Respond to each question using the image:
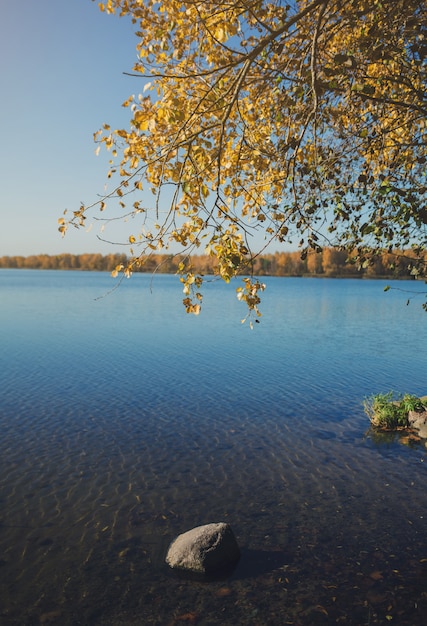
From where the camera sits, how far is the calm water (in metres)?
8.41

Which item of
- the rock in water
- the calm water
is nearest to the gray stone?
the calm water

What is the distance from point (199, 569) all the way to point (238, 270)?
18.7ft

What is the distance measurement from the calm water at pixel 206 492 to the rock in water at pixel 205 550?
0.91 ft

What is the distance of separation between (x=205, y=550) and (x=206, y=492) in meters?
3.19

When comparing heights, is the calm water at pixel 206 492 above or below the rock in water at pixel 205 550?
below

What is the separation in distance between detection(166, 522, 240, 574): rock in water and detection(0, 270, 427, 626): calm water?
277mm

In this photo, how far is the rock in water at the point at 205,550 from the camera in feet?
29.7

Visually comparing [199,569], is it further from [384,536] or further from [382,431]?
[382,431]

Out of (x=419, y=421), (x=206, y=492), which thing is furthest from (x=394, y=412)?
(x=206, y=492)

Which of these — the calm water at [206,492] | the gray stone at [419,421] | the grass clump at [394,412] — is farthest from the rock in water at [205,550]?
the grass clump at [394,412]

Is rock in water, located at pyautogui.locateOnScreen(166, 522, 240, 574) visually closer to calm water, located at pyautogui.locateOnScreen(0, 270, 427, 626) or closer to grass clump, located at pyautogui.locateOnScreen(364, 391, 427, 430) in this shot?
calm water, located at pyautogui.locateOnScreen(0, 270, 427, 626)

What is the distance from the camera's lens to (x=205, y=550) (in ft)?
30.0

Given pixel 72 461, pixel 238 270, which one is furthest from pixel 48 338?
pixel 238 270

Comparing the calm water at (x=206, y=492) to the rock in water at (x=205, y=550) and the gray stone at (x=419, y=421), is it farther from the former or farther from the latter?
the gray stone at (x=419, y=421)
